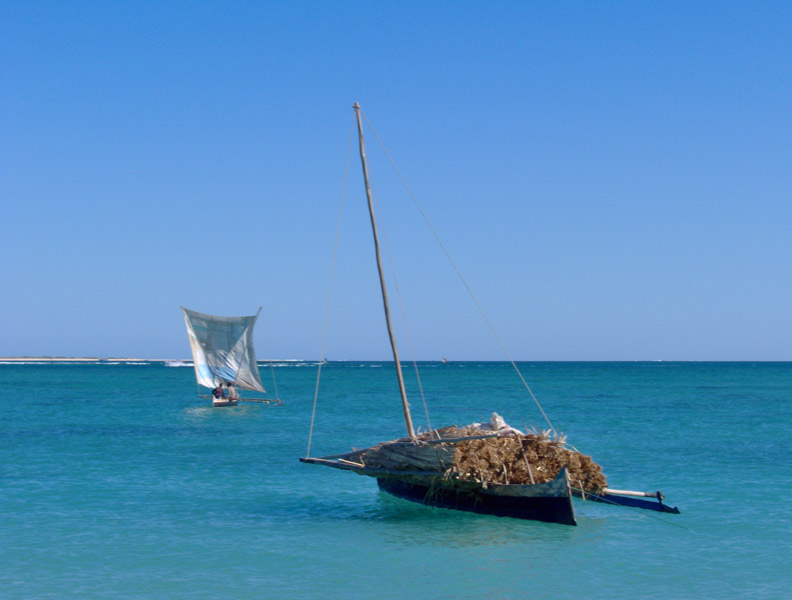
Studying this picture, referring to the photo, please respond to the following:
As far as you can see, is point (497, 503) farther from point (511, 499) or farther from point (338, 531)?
point (338, 531)

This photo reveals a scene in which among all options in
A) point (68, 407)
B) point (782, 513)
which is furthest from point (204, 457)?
point (68, 407)

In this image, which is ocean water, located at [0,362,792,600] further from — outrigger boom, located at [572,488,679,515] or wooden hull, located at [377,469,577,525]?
outrigger boom, located at [572,488,679,515]

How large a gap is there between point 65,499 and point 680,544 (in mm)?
15153

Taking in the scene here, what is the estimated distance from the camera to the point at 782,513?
19.5 metres

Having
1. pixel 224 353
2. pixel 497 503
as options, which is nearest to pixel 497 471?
pixel 497 503

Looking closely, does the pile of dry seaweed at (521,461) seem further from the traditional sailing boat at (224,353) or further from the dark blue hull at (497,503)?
the traditional sailing boat at (224,353)

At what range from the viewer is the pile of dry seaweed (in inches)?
677

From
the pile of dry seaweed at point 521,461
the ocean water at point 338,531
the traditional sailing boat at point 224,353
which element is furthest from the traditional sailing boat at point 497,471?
the traditional sailing boat at point 224,353

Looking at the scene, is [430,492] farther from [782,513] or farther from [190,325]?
[190,325]

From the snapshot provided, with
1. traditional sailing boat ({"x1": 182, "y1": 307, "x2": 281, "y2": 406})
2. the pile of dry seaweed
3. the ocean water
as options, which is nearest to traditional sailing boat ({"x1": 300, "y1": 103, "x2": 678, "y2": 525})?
the pile of dry seaweed

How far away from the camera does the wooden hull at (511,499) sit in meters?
16.7

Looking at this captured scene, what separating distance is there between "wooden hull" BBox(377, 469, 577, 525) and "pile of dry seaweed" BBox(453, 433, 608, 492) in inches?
15.5

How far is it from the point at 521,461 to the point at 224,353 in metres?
41.6

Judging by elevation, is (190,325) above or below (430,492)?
above
